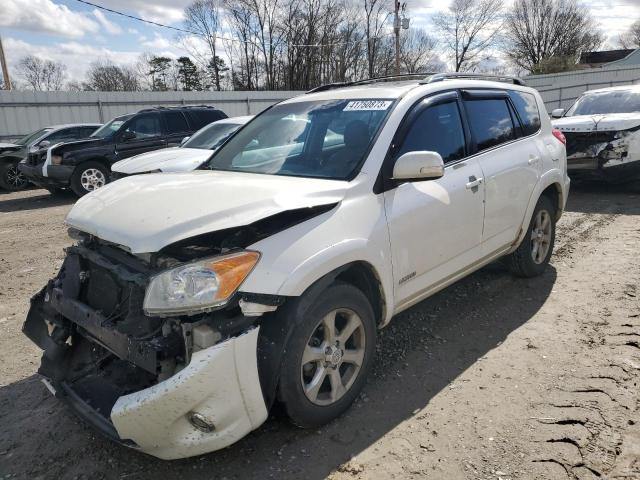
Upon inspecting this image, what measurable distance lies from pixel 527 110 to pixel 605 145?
14.4 ft

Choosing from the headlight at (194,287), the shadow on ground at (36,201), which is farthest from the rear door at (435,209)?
the shadow on ground at (36,201)

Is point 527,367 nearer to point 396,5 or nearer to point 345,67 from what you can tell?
point 396,5

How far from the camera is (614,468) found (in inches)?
98.7

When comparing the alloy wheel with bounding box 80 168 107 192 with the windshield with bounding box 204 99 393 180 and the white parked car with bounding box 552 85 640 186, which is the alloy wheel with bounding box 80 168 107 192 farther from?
the white parked car with bounding box 552 85 640 186

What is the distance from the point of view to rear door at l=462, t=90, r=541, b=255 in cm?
405

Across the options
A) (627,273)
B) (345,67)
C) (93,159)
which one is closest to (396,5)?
(345,67)

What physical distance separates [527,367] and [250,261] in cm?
216

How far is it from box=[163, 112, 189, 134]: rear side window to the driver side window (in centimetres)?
23

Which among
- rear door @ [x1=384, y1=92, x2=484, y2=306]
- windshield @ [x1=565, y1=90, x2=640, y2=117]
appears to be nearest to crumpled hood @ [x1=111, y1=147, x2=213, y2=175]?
rear door @ [x1=384, y1=92, x2=484, y2=306]

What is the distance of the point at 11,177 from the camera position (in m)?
13.1

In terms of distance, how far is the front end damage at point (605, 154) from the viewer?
8.23m

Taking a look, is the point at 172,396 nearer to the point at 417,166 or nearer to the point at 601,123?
the point at 417,166

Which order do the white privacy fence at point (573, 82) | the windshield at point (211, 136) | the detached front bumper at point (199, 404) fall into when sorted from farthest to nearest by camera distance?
the white privacy fence at point (573, 82)
the windshield at point (211, 136)
the detached front bumper at point (199, 404)

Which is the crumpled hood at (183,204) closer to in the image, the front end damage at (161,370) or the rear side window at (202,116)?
the front end damage at (161,370)
